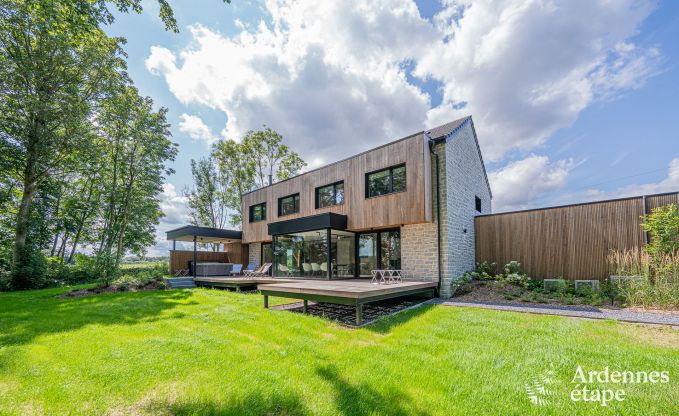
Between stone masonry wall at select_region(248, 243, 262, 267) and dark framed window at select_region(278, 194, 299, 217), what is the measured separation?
350cm

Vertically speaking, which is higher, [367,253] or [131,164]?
[131,164]

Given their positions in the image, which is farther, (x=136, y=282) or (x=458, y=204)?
(x=136, y=282)

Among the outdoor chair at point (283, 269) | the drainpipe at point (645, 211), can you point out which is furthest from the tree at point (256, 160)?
the drainpipe at point (645, 211)

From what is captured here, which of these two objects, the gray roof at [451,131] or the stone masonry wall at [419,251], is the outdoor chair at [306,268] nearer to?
the stone masonry wall at [419,251]

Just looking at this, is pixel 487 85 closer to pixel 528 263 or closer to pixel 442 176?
pixel 442 176

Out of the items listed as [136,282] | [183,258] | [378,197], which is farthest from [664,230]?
[183,258]

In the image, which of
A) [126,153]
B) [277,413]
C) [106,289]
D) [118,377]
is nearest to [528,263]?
[277,413]

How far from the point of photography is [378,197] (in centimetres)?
991

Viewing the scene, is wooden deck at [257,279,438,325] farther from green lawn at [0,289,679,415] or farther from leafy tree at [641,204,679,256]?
leafy tree at [641,204,679,256]

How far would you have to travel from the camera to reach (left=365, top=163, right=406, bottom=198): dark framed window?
9523mm

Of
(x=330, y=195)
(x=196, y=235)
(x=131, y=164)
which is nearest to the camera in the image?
(x=330, y=195)

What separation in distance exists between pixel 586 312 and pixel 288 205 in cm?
1202

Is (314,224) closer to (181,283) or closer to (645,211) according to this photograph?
(181,283)

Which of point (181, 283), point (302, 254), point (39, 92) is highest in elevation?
point (39, 92)
